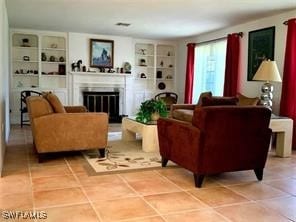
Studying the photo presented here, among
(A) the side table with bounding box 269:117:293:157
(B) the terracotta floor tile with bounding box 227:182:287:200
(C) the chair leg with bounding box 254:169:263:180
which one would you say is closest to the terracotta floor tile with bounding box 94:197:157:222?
(B) the terracotta floor tile with bounding box 227:182:287:200

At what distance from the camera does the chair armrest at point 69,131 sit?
402cm

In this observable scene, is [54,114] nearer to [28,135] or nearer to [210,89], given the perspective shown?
[28,135]

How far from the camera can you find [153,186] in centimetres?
324

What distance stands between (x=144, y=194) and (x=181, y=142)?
72 centimetres

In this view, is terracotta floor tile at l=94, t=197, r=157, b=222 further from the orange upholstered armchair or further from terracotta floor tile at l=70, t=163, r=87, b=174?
the orange upholstered armchair

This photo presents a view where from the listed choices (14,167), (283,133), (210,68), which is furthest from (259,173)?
(210,68)

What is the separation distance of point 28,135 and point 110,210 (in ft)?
13.4

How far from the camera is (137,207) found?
2678 mm

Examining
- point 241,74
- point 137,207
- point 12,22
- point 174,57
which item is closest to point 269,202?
point 137,207

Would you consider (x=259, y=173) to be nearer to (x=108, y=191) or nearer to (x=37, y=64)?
(x=108, y=191)

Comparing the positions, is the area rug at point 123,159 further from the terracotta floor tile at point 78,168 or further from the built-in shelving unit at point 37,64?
the built-in shelving unit at point 37,64

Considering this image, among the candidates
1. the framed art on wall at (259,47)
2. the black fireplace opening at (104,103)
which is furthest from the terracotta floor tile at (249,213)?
the black fireplace opening at (104,103)

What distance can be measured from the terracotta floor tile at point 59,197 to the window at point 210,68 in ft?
16.6

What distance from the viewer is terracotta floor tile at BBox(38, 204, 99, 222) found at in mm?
2404
